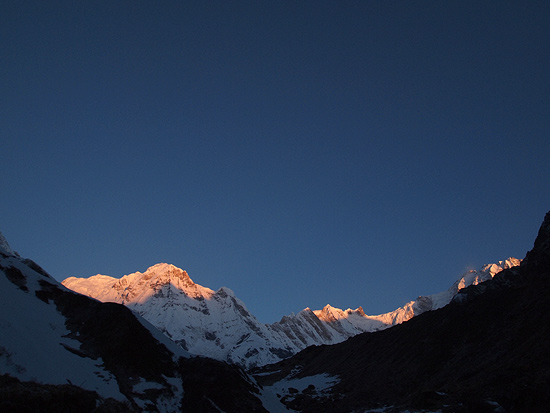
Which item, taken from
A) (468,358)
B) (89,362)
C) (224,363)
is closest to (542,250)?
(468,358)

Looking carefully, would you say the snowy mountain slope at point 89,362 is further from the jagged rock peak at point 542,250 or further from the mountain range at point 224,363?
the jagged rock peak at point 542,250

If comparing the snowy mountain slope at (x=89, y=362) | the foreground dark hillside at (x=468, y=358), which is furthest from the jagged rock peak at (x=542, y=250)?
the snowy mountain slope at (x=89, y=362)

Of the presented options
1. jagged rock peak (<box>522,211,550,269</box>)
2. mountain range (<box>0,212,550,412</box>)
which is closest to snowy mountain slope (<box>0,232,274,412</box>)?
mountain range (<box>0,212,550,412</box>)

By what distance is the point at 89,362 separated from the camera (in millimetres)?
27688

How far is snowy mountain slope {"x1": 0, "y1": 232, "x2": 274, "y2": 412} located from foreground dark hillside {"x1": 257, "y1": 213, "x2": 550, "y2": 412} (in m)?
15.7

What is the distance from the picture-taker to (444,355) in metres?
45.5

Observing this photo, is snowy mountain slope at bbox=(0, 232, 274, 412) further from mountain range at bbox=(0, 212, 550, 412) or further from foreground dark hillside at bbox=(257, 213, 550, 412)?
foreground dark hillside at bbox=(257, 213, 550, 412)

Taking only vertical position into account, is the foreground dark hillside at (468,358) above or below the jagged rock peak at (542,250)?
below

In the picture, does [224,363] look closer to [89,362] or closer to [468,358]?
[89,362]

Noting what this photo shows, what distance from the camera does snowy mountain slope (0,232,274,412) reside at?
1837 centimetres

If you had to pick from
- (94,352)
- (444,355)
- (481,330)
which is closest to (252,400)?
(94,352)

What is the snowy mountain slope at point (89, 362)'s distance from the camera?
1837 centimetres

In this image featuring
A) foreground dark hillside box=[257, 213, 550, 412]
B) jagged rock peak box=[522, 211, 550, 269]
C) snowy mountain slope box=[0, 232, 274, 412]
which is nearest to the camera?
snowy mountain slope box=[0, 232, 274, 412]

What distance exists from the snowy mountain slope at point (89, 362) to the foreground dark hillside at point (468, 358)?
51.6 feet
